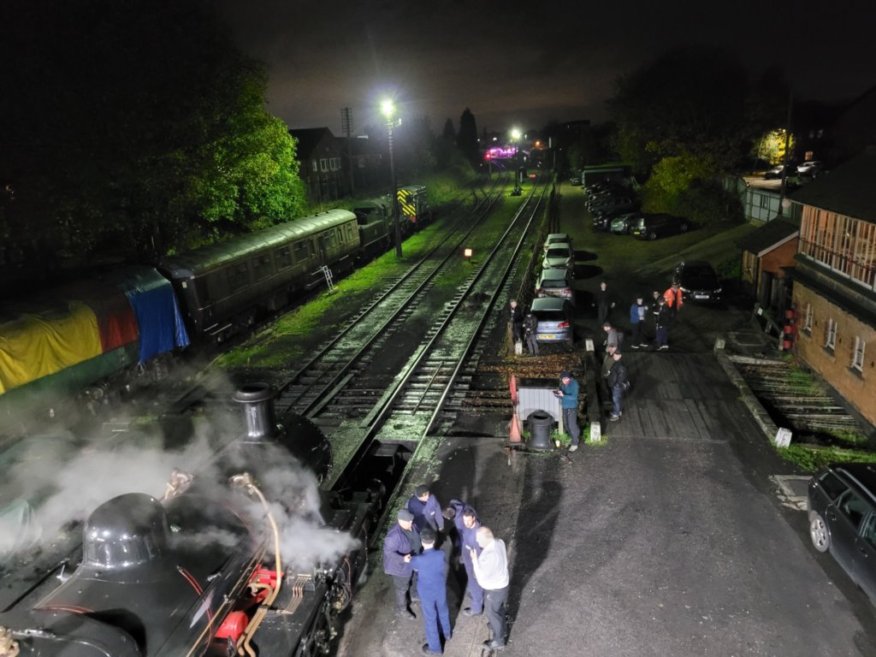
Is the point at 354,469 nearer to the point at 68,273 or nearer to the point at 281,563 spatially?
the point at 281,563

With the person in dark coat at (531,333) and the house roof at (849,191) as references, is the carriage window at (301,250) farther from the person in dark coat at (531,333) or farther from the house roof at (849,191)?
the house roof at (849,191)

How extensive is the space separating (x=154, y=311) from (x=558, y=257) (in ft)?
54.3

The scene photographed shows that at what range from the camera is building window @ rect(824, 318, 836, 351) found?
14.8 meters

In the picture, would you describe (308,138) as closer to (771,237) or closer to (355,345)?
(355,345)

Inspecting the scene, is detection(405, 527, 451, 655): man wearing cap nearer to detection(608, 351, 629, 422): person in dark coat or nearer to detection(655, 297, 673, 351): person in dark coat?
detection(608, 351, 629, 422): person in dark coat

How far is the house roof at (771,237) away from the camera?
21.6 meters

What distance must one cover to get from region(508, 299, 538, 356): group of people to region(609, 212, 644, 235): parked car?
22.3 m

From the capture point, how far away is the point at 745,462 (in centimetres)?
1134

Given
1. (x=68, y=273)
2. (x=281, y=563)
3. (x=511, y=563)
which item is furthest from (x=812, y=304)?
(x=68, y=273)

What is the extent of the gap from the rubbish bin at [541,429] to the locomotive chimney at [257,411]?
225 inches

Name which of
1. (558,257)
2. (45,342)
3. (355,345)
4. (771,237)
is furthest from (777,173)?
(45,342)

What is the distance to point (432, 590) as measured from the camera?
6961mm

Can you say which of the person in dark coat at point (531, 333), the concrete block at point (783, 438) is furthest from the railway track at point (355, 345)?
the concrete block at point (783, 438)

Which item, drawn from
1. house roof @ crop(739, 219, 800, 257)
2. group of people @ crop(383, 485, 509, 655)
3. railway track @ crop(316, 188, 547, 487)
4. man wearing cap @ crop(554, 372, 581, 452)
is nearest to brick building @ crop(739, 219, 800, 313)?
house roof @ crop(739, 219, 800, 257)
